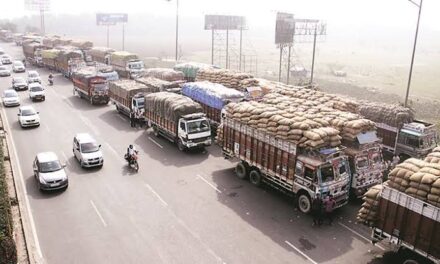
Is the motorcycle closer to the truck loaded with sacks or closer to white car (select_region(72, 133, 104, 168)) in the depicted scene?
white car (select_region(72, 133, 104, 168))

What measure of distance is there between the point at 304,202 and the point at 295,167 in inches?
71.2

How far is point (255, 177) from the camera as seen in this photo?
909 inches

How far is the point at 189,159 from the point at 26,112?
15.9 m

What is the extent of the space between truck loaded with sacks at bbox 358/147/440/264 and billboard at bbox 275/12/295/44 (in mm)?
Answer: 37883

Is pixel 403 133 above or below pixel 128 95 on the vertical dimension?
below

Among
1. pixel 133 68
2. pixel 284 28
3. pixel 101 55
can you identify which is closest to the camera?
pixel 284 28

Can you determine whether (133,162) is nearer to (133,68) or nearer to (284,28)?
(284,28)

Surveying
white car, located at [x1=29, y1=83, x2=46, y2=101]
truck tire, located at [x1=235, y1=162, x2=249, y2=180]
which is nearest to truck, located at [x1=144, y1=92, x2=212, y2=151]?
truck tire, located at [x1=235, y1=162, x2=249, y2=180]

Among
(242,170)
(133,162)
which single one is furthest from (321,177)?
(133,162)

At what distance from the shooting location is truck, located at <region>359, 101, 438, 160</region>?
1021 inches

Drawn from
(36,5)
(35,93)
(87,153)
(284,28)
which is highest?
(36,5)

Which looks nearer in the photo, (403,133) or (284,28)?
(403,133)

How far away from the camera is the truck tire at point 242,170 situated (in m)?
23.9

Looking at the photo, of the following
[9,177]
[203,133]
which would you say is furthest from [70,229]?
[203,133]
